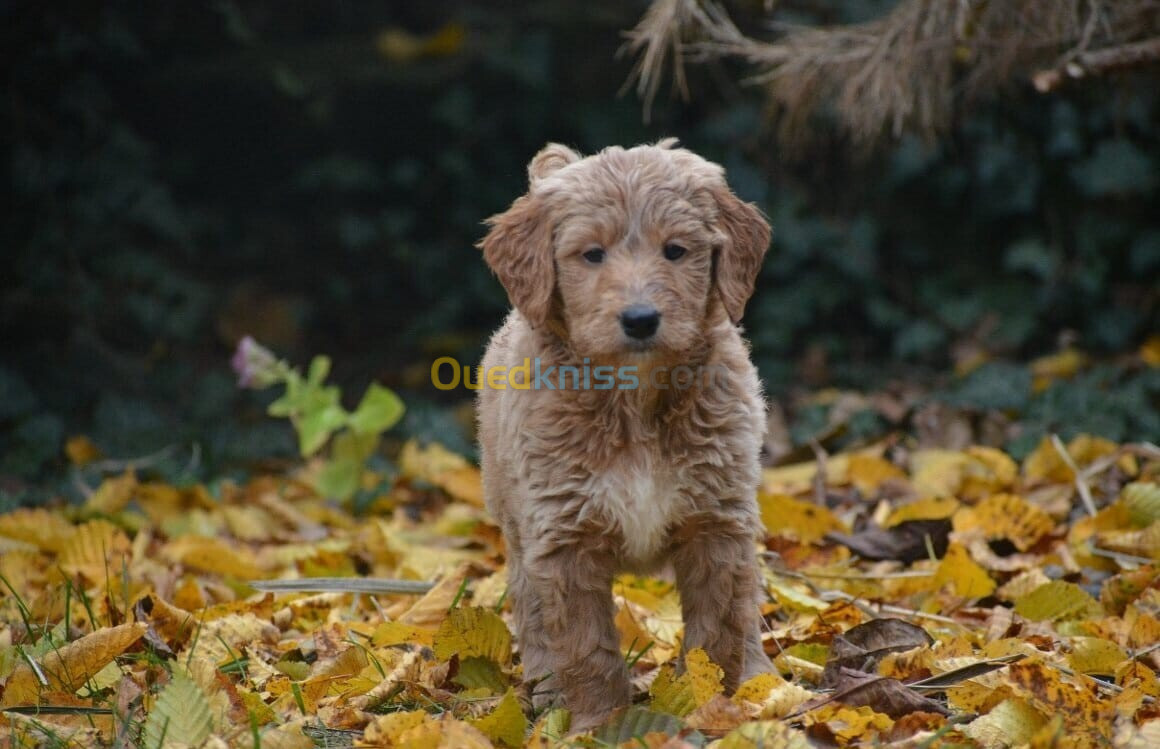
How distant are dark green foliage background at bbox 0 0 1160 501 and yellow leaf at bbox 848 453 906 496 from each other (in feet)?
3.36

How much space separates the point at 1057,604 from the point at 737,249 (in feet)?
4.82

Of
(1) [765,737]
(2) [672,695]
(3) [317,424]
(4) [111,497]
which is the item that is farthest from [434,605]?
(4) [111,497]

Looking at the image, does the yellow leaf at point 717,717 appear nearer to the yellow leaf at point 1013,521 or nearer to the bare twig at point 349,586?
the bare twig at point 349,586

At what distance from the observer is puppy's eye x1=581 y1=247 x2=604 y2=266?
3.48 metres

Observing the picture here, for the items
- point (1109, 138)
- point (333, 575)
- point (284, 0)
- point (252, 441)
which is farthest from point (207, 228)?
point (1109, 138)

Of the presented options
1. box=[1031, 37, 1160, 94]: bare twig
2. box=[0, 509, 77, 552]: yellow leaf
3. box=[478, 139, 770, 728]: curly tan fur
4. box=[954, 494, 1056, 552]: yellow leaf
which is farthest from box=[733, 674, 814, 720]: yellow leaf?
box=[1031, 37, 1160, 94]: bare twig

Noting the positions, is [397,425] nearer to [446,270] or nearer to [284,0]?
[446,270]

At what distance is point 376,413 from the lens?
585 centimetres

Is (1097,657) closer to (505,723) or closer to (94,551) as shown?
(505,723)

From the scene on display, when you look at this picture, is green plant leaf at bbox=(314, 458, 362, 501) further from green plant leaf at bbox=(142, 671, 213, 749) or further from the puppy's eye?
green plant leaf at bbox=(142, 671, 213, 749)

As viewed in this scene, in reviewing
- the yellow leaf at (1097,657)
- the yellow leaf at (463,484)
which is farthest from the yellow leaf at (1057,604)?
the yellow leaf at (463,484)

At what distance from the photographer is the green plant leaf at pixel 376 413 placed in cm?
581

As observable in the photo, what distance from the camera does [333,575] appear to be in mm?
4684

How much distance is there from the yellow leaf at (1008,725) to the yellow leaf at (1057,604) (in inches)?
39.8
